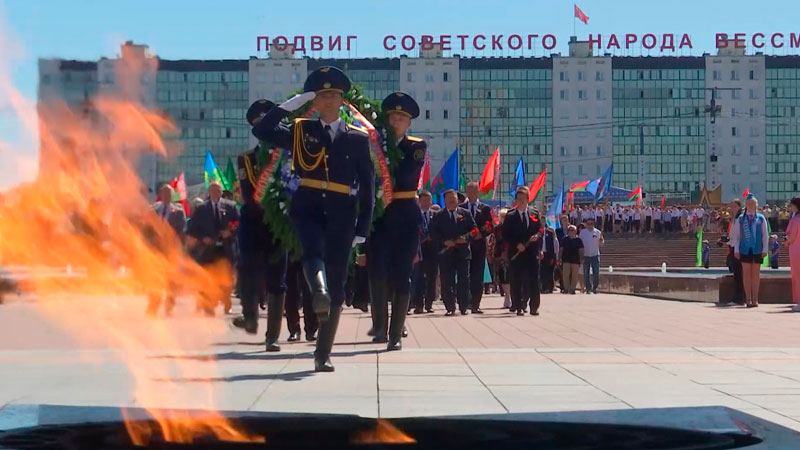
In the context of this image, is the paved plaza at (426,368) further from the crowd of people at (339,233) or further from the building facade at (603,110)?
the building facade at (603,110)

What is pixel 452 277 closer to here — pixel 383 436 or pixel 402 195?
pixel 402 195

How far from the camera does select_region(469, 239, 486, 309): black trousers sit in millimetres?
16906

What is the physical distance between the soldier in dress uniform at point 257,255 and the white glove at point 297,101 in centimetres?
148

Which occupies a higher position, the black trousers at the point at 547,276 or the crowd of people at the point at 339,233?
the crowd of people at the point at 339,233

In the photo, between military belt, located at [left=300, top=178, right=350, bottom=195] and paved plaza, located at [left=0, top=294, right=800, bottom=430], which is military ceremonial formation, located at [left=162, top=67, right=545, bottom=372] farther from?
paved plaza, located at [left=0, top=294, right=800, bottom=430]

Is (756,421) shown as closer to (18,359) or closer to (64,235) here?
(64,235)

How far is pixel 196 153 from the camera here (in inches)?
238

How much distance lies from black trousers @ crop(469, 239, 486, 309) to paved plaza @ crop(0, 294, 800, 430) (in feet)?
9.08

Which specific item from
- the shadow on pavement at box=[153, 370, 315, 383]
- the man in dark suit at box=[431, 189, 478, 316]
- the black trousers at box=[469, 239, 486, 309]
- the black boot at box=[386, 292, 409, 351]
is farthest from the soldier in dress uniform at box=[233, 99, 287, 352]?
the black trousers at box=[469, 239, 486, 309]

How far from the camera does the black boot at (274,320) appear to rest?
1002 cm

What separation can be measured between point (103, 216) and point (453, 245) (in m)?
10.4

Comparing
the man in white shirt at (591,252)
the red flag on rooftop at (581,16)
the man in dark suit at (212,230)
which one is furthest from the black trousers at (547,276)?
the red flag on rooftop at (581,16)

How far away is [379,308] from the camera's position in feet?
35.8

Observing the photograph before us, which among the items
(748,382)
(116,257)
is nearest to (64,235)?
(116,257)
